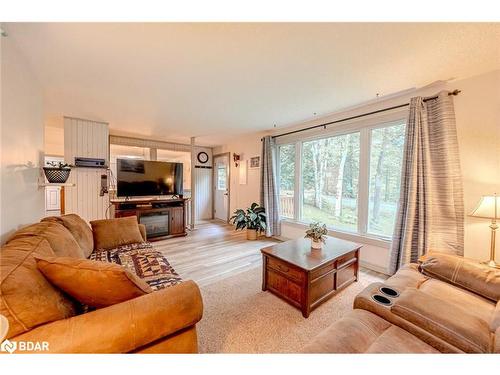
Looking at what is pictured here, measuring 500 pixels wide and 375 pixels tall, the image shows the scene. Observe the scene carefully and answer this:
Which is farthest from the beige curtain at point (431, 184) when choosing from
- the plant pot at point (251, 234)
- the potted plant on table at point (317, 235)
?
the plant pot at point (251, 234)

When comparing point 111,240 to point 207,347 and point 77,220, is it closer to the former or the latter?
point 77,220

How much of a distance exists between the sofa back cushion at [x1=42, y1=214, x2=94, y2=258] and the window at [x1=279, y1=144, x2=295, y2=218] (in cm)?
309

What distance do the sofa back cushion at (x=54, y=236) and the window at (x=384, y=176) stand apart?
3337 millimetres

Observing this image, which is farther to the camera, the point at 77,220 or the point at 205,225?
the point at 205,225

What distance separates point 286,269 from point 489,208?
1.78 m

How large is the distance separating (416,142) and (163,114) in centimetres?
338

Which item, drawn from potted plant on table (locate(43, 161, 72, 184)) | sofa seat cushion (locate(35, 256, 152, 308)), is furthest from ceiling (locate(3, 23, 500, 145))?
sofa seat cushion (locate(35, 256, 152, 308))

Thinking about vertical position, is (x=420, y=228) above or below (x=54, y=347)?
above

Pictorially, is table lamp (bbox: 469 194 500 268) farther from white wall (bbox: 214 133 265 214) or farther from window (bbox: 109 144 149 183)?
window (bbox: 109 144 149 183)

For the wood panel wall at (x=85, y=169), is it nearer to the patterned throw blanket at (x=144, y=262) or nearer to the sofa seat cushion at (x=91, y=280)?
the patterned throw blanket at (x=144, y=262)

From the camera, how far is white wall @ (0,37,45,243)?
131cm
